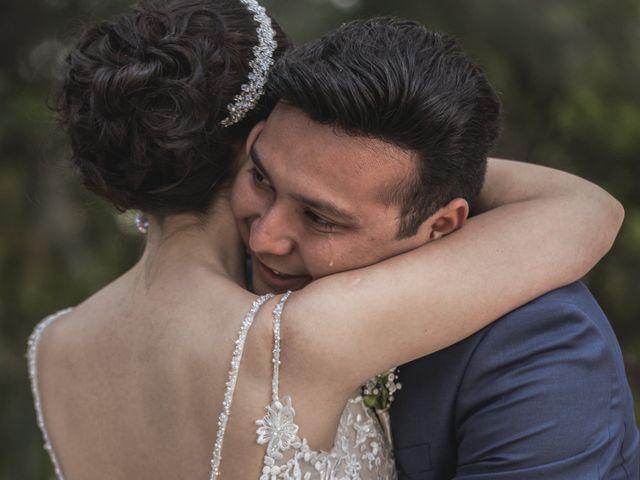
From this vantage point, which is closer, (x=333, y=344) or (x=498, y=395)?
(x=333, y=344)

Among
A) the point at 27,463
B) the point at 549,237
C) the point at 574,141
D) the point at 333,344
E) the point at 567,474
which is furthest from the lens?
the point at 574,141

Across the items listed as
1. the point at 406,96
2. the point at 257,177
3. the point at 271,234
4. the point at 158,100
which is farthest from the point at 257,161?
the point at 406,96

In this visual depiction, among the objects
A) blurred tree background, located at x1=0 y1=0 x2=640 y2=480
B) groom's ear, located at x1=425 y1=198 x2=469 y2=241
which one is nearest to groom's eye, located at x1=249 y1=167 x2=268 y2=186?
groom's ear, located at x1=425 y1=198 x2=469 y2=241

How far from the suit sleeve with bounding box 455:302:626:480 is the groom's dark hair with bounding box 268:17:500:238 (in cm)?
45

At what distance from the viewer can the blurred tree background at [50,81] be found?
5234 millimetres

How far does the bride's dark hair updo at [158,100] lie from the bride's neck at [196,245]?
0.04m

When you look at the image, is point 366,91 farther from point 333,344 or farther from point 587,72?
point 587,72

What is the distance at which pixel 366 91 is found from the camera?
2.46 metres

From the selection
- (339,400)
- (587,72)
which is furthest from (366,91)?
(587,72)

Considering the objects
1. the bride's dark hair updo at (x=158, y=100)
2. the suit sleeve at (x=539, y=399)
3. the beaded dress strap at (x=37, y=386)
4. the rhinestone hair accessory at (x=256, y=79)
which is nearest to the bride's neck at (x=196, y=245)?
the bride's dark hair updo at (x=158, y=100)

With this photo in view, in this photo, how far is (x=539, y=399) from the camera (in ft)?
7.84

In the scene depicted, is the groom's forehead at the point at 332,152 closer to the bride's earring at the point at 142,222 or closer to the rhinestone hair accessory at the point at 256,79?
the rhinestone hair accessory at the point at 256,79

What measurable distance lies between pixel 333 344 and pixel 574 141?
16.1ft

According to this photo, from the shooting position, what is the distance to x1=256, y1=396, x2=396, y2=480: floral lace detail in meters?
2.30
